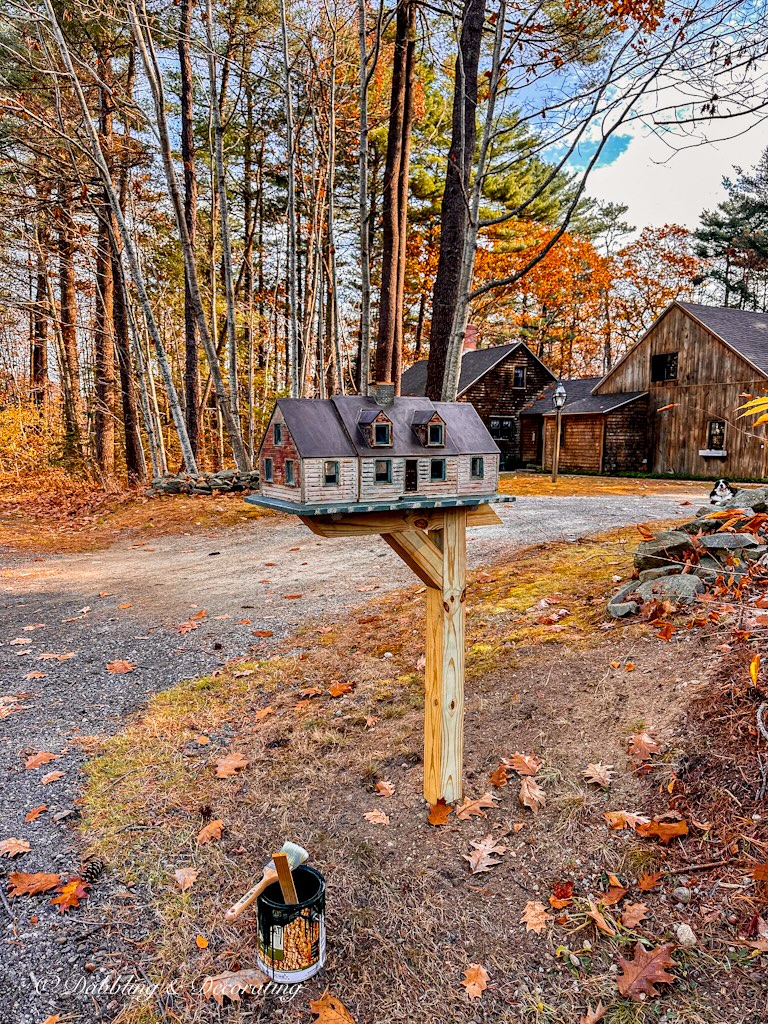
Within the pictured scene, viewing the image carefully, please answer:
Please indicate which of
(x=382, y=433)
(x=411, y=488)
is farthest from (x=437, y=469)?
(x=382, y=433)

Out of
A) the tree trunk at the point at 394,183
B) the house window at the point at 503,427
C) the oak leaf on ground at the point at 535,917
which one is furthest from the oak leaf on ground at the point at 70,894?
the house window at the point at 503,427

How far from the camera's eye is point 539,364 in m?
21.4

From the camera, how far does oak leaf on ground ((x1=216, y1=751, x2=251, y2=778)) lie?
10.5ft

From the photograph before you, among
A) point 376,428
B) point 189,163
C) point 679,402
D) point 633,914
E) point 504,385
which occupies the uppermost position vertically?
point 189,163

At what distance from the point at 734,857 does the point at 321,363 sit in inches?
424

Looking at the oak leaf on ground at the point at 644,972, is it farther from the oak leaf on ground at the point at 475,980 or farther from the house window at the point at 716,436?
the house window at the point at 716,436

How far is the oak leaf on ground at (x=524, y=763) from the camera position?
9.32ft

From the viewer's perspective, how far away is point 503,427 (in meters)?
21.3

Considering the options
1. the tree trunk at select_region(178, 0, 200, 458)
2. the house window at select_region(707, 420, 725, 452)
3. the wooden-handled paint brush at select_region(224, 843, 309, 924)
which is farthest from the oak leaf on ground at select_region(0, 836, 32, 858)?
the house window at select_region(707, 420, 725, 452)

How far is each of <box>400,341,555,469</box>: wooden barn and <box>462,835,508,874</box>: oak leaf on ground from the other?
18.3m

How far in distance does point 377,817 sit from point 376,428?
1.94m

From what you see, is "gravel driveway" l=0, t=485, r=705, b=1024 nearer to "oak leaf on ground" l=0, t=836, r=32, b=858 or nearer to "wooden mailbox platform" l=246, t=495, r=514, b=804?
"oak leaf on ground" l=0, t=836, r=32, b=858

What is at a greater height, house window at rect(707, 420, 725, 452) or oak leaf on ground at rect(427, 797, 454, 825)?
house window at rect(707, 420, 725, 452)

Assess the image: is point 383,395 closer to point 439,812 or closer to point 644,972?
point 439,812
